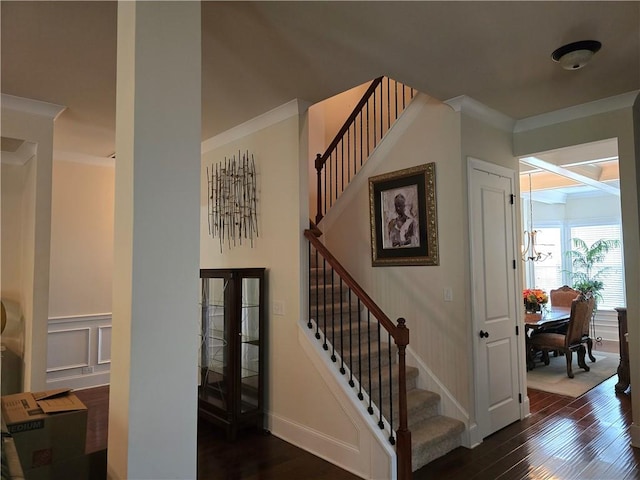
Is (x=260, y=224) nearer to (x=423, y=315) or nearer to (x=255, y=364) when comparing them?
(x=255, y=364)

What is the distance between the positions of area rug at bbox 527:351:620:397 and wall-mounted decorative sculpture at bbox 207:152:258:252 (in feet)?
12.4

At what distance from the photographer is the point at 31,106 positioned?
11.1 ft

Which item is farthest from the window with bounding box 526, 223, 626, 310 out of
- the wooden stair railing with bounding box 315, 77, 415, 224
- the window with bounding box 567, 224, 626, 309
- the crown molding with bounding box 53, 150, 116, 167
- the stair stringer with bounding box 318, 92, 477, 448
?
the crown molding with bounding box 53, 150, 116, 167

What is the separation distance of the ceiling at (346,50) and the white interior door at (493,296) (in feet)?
2.42

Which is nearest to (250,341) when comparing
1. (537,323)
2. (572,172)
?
(537,323)

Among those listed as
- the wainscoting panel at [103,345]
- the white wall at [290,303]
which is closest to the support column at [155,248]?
the white wall at [290,303]

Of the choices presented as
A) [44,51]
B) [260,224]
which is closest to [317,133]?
[260,224]

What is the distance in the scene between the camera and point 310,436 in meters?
3.20

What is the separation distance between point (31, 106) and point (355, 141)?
3.11 metres

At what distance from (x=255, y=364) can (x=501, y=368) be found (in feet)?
7.04

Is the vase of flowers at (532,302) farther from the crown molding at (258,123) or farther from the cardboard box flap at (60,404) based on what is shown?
the cardboard box flap at (60,404)

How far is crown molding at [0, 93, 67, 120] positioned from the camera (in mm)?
3273

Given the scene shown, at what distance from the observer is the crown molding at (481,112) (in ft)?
11.0

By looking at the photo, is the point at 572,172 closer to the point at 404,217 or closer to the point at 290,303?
the point at 404,217
